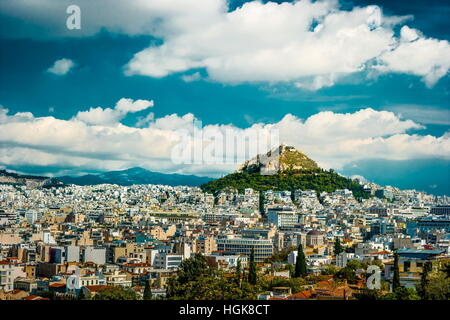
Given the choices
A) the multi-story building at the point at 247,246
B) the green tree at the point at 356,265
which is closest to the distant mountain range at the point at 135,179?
the multi-story building at the point at 247,246

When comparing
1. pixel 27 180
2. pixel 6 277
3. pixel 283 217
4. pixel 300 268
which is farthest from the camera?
pixel 27 180

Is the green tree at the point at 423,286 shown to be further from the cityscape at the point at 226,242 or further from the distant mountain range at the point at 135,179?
the distant mountain range at the point at 135,179

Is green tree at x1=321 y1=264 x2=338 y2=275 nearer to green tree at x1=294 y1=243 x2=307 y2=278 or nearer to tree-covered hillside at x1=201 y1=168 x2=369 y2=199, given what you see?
green tree at x1=294 y1=243 x2=307 y2=278

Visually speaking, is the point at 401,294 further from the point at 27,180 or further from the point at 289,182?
the point at 27,180

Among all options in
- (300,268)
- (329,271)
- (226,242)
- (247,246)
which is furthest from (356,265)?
(226,242)
